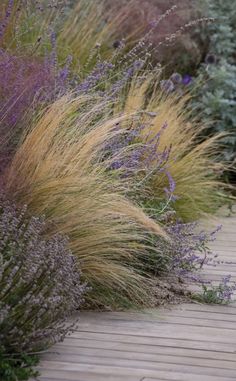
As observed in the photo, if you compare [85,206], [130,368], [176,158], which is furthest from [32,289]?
[176,158]

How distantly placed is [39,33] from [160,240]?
2.49 metres

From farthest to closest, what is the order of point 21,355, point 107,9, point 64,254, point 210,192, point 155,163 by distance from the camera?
point 107,9 < point 210,192 < point 155,163 < point 64,254 < point 21,355

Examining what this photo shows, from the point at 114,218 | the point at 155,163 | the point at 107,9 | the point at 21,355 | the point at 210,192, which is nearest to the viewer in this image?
the point at 21,355

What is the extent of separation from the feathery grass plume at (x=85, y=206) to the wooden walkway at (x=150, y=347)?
205 millimetres

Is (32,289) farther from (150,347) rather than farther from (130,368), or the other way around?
(150,347)

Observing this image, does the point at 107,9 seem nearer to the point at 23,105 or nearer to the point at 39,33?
the point at 39,33

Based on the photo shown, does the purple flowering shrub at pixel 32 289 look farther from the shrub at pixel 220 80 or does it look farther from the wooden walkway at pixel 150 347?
the shrub at pixel 220 80

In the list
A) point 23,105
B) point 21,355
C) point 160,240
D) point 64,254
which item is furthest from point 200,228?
point 21,355

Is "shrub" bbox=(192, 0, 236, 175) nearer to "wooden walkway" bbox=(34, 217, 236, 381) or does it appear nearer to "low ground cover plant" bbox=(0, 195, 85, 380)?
"wooden walkway" bbox=(34, 217, 236, 381)

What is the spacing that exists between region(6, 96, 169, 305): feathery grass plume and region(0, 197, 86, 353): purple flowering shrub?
412 mm

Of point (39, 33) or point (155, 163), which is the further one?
point (39, 33)

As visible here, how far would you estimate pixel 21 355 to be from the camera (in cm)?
385

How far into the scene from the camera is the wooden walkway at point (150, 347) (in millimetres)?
3865

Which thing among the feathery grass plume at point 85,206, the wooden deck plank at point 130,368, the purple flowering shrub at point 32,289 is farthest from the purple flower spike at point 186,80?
the wooden deck plank at point 130,368
